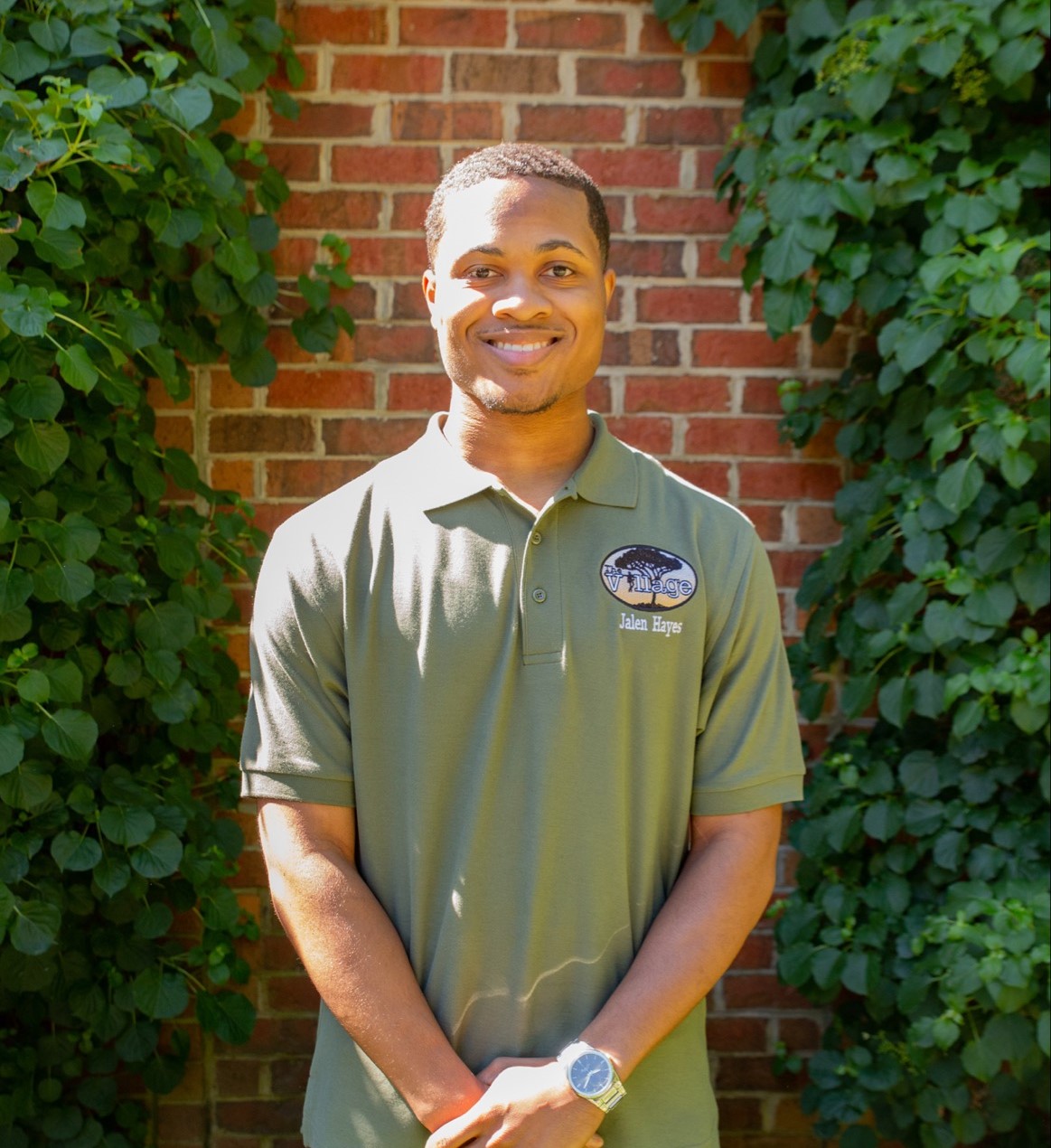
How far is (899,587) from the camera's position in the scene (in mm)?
2480

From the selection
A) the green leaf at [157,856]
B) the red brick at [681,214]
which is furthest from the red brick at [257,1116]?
the red brick at [681,214]

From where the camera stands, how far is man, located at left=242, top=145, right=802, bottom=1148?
1.65m

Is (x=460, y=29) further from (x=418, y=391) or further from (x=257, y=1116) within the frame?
(x=257, y=1116)

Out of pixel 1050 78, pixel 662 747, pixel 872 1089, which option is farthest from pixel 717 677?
pixel 1050 78

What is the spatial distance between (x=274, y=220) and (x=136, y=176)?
Result: 34 cm

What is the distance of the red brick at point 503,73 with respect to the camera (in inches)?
104

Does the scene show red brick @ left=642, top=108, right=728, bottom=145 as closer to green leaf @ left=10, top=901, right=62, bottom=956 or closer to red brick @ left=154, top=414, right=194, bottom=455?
red brick @ left=154, top=414, right=194, bottom=455

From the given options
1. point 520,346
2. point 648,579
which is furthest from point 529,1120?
point 520,346

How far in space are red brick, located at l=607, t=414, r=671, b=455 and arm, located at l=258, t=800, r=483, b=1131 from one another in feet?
3.99

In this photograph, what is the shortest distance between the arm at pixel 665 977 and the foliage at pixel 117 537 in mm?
917

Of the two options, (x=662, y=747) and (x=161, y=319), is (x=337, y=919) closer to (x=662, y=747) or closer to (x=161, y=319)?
(x=662, y=747)

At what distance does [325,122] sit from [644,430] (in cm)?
86

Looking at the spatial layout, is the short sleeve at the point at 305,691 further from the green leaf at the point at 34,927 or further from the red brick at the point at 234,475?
the red brick at the point at 234,475

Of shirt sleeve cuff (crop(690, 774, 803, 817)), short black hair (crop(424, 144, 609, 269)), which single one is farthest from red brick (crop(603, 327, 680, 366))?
shirt sleeve cuff (crop(690, 774, 803, 817))
